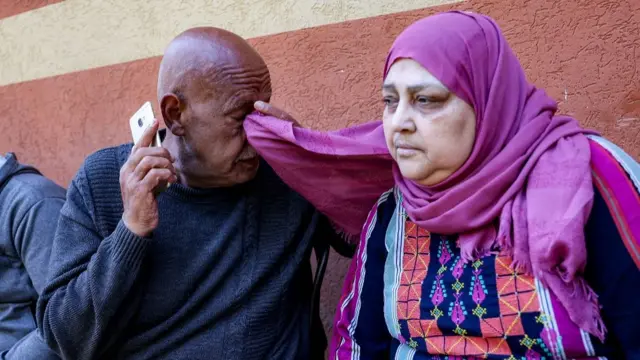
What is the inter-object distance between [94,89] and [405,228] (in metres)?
2.48

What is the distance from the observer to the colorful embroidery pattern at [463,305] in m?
1.71

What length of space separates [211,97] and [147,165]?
0.30 metres

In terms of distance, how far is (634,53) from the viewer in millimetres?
2297

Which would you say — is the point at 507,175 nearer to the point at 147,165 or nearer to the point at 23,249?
the point at 147,165

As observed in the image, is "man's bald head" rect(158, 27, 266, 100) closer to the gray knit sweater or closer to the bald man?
the bald man

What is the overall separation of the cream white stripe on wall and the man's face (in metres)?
0.87

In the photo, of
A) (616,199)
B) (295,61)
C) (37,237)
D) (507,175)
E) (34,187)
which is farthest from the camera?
(295,61)

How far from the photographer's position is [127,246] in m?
2.08

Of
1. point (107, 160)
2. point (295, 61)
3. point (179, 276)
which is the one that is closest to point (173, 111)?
point (107, 160)

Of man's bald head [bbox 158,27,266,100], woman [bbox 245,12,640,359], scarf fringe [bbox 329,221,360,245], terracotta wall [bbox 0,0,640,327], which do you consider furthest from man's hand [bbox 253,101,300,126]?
terracotta wall [bbox 0,0,640,327]

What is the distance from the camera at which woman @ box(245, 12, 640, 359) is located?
5.34 ft

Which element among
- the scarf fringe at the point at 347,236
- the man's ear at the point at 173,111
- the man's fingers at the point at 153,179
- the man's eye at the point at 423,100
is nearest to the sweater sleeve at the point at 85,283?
the man's fingers at the point at 153,179

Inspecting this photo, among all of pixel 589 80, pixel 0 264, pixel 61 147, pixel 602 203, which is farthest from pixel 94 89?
pixel 602 203

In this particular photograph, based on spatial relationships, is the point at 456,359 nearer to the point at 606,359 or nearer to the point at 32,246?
the point at 606,359
